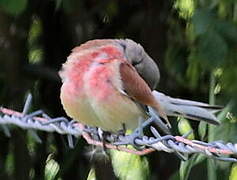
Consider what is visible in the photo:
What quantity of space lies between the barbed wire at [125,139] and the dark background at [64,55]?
2.07 ft

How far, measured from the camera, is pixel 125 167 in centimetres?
224

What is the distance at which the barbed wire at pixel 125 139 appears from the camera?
51.6 inches

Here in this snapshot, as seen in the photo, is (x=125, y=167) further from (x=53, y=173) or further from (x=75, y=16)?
(x=75, y=16)

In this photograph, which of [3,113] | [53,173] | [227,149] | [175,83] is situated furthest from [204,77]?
[227,149]

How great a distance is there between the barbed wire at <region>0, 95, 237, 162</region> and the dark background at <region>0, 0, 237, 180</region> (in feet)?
2.07

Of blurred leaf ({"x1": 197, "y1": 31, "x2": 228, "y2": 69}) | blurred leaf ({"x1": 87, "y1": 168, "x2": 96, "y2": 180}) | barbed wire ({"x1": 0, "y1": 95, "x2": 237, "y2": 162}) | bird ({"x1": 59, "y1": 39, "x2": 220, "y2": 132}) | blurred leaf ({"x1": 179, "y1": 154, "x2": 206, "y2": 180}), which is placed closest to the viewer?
barbed wire ({"x1": 0, "y1": 95, "x2": 237, "y2": 162})

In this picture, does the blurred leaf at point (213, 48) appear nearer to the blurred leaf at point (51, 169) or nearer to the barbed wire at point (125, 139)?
the barbed wire at point (125, 139)

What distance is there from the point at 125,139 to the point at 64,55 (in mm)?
1699

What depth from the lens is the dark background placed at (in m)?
2.60

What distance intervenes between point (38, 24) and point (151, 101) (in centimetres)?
146

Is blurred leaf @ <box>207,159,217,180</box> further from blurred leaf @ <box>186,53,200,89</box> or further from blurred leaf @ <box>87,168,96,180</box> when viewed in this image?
blurred leaf @ <box>87,168,96,180</box>

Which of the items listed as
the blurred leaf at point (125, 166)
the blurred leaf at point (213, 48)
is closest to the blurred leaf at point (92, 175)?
the blurred leaf at point (125, 166)

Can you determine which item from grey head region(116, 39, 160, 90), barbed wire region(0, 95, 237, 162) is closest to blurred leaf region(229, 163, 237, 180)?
barbed wire region(0, 95, 237, 162)

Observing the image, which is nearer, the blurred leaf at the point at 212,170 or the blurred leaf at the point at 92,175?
the blurred leaf at the point at 212,170
